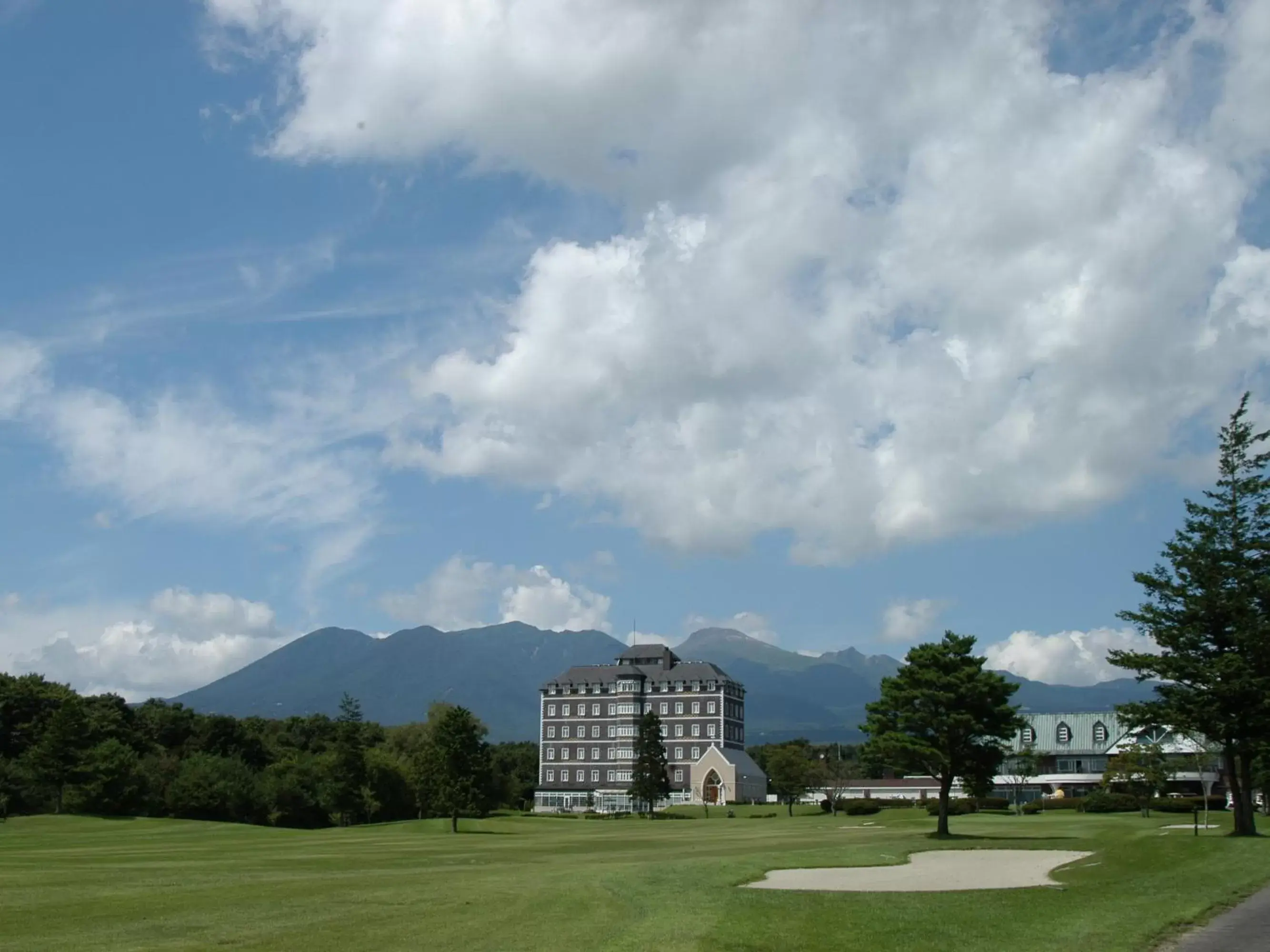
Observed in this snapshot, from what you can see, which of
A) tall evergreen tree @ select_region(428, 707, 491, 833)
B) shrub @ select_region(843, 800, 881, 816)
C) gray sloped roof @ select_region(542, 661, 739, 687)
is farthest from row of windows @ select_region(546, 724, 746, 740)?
tall evergreen tree @ select_region(428, 707, 491, 833)

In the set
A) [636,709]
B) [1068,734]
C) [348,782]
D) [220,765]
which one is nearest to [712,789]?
[636,709]

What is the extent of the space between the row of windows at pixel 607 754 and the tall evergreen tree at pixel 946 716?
116787 millimetres

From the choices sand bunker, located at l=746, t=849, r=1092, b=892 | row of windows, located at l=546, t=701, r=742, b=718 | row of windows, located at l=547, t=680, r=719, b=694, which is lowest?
sand bunker, located at l=746, t=849, r=1092, b=892

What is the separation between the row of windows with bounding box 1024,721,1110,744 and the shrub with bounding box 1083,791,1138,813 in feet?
169

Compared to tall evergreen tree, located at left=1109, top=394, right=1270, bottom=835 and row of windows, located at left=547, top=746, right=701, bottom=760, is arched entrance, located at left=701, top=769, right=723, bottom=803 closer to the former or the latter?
row of windows, located at left=547, top=746, right=701, bottom=760

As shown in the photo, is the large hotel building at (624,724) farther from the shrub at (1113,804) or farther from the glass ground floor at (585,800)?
the shrub at (1113,804)

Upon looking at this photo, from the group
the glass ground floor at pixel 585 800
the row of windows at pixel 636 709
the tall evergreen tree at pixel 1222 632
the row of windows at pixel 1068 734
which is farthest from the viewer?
the row of windows at pixel 636 709

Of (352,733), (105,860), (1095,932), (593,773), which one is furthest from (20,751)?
(1095,932)

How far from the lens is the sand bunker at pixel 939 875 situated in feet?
94.3

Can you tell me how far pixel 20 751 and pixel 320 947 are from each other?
341ft

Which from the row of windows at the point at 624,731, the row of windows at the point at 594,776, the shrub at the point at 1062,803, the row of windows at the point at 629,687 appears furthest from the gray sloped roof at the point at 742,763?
the shrub at the point at 1062,803

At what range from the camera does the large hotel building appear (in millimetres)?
171125

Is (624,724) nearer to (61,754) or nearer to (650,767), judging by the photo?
(650,767)

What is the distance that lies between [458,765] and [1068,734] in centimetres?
9128
